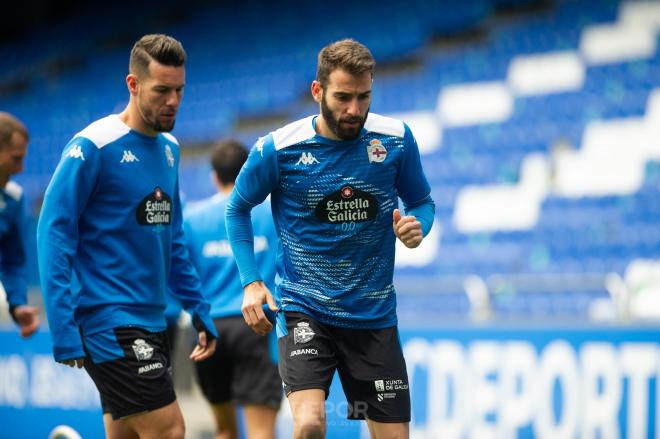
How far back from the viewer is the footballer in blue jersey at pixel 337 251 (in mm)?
4242

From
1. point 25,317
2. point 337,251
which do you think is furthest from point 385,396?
point 25,317

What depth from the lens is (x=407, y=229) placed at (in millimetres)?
4000

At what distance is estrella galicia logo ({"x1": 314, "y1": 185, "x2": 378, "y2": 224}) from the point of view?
4.29m

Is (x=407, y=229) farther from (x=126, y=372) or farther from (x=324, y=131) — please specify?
(x=126, y=372)

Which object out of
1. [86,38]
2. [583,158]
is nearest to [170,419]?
[583,158]

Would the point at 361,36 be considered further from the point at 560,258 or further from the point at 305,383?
the point at 305,383

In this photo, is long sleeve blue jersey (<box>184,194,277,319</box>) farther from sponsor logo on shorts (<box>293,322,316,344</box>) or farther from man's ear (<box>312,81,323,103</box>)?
Answer: man's ear (<box>312,81,323,103</box>)

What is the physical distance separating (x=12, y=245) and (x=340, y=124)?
3120 millimetres

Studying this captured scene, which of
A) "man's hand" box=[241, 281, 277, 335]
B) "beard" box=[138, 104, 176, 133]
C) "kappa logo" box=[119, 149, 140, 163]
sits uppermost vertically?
"beard" box=[138, 104, 176, 133]

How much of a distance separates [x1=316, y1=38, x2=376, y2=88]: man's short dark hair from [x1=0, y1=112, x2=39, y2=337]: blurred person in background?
107 inches

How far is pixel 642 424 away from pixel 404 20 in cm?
1201

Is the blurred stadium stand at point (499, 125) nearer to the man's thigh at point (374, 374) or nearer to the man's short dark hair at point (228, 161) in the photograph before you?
the man's short dark hair at point (228, 161)

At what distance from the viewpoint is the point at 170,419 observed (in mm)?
4395

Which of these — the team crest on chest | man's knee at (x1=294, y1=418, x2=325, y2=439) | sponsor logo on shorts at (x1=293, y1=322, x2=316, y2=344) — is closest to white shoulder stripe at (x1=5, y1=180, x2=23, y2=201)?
sponsor logo on shorts at (x1=293, y1=322, x2=316, y2=344)
